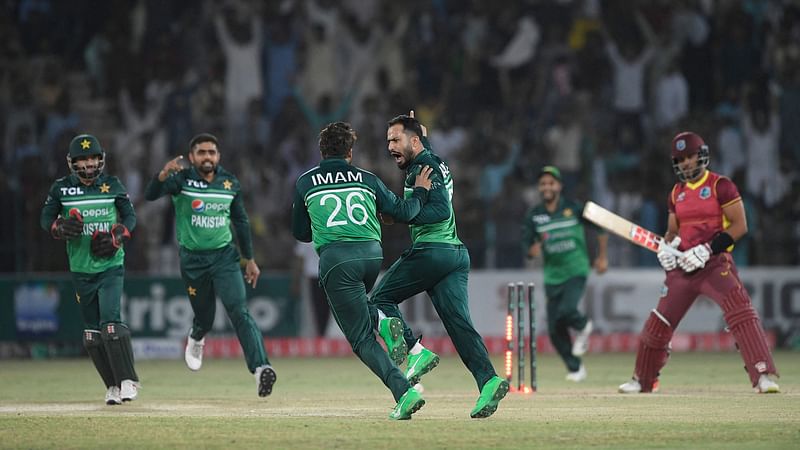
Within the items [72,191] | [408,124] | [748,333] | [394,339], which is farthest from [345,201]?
[748,333]

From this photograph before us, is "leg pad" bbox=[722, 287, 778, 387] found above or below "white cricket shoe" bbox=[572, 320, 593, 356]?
above

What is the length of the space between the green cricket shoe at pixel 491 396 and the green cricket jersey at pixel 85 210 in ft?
14.9

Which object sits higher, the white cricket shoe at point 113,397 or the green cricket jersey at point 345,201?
the green cricket jersey at point 345,201

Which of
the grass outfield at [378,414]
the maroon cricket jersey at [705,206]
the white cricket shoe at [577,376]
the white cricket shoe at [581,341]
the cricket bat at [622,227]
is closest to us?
the grass outfield at [378,414]

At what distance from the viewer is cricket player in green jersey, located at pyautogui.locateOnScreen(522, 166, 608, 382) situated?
17.5m

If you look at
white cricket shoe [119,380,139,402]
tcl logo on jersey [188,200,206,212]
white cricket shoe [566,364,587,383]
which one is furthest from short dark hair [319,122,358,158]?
white cricket shoe [566,364,587,383]

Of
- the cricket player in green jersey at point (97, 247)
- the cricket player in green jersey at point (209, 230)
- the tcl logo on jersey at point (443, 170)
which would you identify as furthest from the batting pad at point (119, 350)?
the tcl logo on jersey at point (443, 170)

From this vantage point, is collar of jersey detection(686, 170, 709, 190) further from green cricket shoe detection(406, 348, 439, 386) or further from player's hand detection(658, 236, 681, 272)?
green cricket shoe detection(406, 348, 439, 386)

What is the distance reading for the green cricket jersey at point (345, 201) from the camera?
1075 cm

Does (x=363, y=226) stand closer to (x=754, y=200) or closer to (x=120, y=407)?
(x=120, y=407)

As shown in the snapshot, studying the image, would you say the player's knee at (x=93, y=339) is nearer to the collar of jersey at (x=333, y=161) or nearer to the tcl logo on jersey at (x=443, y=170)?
the collar of jersey at (x=333, y=161)

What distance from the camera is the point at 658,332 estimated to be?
46.7ft

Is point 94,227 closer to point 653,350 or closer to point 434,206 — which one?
point 434,206

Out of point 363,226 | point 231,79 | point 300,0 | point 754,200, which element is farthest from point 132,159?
point 363,226
